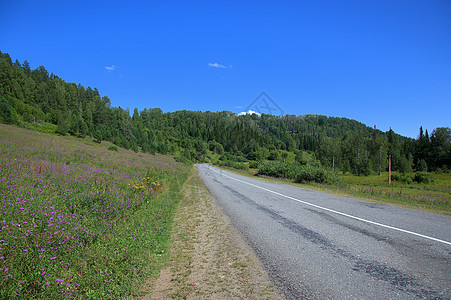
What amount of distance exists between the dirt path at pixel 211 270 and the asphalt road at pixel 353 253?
13.0 inches

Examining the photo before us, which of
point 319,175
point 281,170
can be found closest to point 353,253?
point 319,175

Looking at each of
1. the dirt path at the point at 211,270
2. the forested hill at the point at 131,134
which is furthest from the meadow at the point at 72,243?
the forested hill at the point at 131,134

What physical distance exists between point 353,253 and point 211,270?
10.5 feet

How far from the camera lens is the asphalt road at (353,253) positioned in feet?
11.5

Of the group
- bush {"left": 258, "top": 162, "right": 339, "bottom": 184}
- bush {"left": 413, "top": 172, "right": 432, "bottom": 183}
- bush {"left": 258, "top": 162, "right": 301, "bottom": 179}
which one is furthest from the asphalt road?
bush {"left": 413, "top": 172, "right": 432, "bottom": 183}

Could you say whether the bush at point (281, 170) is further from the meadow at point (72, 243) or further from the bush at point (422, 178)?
the bush at point (422, 178)

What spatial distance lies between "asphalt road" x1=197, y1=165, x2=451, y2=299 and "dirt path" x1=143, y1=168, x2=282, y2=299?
0.33m

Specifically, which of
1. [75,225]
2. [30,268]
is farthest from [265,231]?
[30,268]

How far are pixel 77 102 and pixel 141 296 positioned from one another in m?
139

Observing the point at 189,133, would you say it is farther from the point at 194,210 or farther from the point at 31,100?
the point at 194,210

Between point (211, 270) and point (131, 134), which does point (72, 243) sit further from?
point (131, 134)

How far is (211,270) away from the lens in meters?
4.36

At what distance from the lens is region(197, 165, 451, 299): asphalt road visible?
3506 mm

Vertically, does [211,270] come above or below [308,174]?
below
